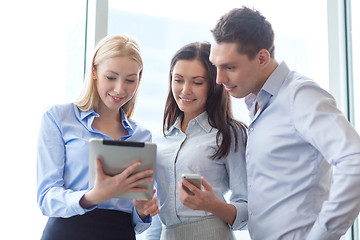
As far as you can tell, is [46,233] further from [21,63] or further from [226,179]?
[21,63]

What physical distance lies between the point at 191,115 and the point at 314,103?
28.7 inches

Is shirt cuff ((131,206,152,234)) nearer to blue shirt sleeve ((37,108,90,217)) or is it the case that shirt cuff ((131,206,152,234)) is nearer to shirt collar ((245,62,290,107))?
blue shirt sleeve ((37,108,90,217))

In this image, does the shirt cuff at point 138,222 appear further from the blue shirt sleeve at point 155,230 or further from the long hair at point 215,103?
the long hair at point 215,103

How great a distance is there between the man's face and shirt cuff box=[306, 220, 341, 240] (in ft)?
2.09

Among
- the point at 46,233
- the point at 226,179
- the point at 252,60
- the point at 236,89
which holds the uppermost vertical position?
the point at 252,60

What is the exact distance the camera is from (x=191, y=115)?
2.24 m

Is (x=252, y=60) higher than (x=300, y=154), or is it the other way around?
(x=252, y=60)

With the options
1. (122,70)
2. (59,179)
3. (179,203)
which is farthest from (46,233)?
(122,70)

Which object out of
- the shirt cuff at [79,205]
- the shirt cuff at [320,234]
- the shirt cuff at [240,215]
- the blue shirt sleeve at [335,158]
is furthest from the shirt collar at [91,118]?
the shirt cuff at [320,234]

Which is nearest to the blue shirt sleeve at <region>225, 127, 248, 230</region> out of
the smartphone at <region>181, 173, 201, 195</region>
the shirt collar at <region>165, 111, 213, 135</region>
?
the shirt collar at <region>165, 111, 213, 135</region>

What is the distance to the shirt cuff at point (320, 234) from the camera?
157 cm

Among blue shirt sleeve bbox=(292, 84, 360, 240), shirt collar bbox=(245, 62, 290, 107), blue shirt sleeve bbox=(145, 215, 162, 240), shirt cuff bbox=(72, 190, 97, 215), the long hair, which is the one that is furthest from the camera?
blue shirt sleeve bbox=(145, 215, 162, 240)

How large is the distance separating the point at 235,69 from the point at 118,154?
0.62 meters

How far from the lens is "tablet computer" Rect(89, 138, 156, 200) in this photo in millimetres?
1632
